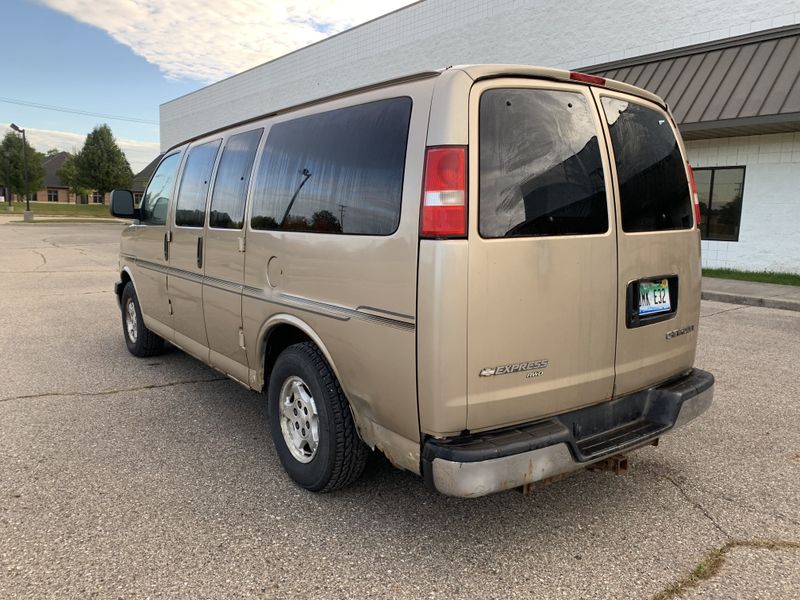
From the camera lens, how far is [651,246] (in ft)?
9.79

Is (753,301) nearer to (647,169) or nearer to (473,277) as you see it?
(647,169)

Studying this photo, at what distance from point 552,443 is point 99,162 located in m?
66.4

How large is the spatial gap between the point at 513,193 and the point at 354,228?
2.54 ft

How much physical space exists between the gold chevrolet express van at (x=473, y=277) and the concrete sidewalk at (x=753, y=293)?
292 inches

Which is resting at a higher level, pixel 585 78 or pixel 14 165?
pixel 14 165

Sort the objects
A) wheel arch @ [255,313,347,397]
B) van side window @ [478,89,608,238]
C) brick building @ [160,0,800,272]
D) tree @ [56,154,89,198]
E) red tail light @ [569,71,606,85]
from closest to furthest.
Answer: van side window @ [478,89,608,238] < red tail light @ [569,71,606,85] < wheel arch @ [255,313,347,397] < brick building @ [160,0,800,272] < tree @ [56,154,89,198]

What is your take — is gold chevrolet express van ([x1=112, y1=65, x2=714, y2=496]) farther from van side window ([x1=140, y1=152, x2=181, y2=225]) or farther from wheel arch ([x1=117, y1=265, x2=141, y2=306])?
wheel arch ([x1=117, y1=265, x2=141, y2=306])

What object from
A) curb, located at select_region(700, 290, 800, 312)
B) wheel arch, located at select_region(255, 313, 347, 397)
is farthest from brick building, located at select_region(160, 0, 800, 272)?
wheel arch, located at select_region(255, 313, 347, 397)

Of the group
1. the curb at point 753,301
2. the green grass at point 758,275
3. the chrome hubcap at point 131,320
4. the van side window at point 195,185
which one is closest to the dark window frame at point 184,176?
the van side window at point 195,185

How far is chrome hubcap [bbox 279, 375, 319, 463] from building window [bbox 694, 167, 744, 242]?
39.1 ft

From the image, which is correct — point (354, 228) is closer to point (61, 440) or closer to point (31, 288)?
A: point (61, 440)

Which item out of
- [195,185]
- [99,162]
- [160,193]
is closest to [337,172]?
[195,185]

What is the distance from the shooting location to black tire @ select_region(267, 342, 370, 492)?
2.99 metres

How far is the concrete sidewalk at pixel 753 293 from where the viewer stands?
9.43 meters
